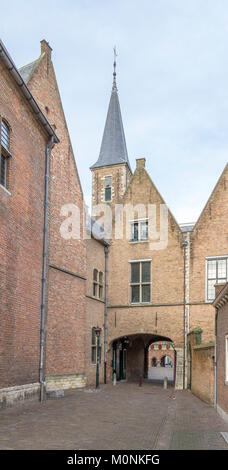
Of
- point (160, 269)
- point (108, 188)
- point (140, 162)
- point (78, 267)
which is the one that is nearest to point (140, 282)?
point (160, 269)

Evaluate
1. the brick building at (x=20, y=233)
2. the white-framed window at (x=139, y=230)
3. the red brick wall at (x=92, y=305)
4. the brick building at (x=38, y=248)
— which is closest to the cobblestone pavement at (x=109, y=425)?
the brick building at (x=20, y=233)

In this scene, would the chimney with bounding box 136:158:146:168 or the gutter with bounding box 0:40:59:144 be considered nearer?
the gutter with bounding box 0:40:59:144

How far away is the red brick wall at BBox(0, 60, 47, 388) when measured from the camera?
1247 centimetres

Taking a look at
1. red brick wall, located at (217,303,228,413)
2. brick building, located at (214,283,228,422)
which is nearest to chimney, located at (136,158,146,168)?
brick building, located at (214,283,228,422)

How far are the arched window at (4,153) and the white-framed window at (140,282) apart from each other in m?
13.5

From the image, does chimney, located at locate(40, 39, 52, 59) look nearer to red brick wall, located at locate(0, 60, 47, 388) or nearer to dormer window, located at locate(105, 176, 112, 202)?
red brick wall, located at locate(0, 60, 47, 388)

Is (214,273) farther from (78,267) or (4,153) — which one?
(4,153)

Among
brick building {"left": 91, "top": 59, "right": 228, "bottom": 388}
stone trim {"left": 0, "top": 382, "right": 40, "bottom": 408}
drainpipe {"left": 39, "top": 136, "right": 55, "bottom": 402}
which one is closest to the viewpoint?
stone trim {"left": 0, "top": 382, "right": 40, "bottom": 408}

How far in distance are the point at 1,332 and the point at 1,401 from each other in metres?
1.76

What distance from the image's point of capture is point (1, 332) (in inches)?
477

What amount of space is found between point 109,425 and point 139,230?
16.1 m

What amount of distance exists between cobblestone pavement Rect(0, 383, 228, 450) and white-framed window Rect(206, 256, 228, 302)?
8.41 meters

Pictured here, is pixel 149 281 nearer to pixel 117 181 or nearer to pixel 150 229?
pixel 150 229

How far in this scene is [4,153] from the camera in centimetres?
1287
